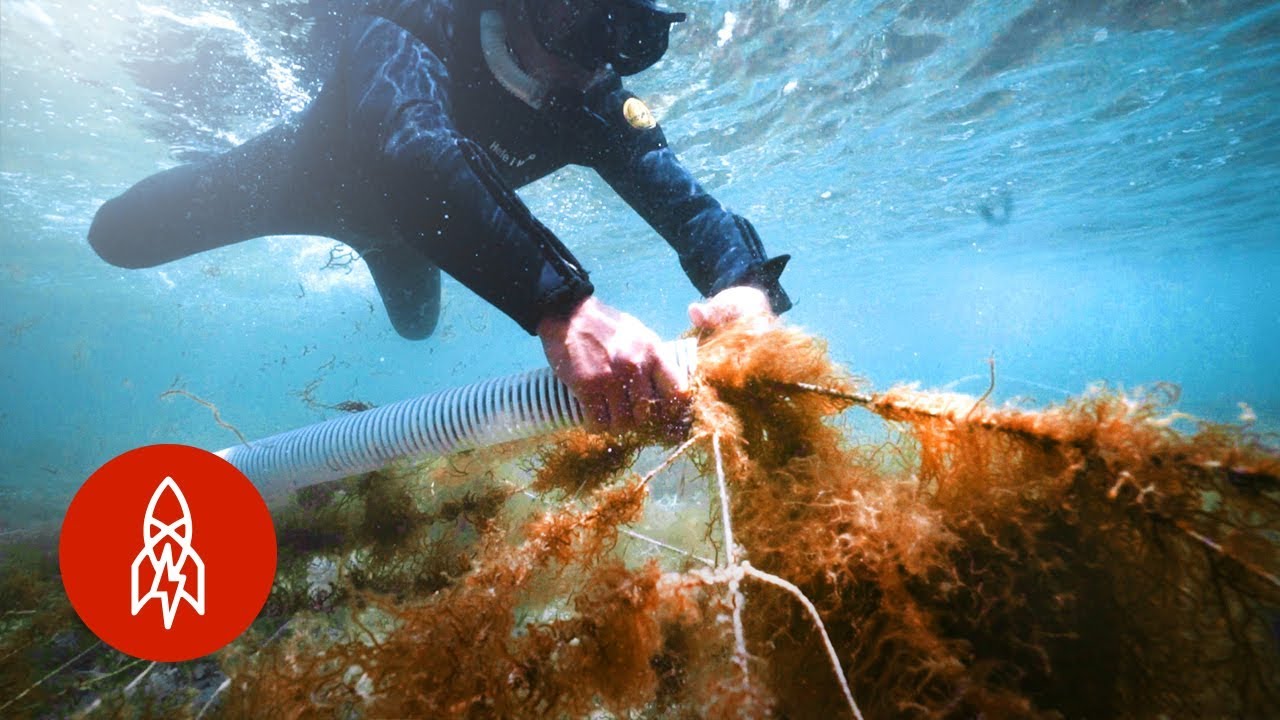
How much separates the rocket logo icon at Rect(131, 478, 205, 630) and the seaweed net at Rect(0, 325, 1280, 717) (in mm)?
365

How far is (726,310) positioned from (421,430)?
5.14ft

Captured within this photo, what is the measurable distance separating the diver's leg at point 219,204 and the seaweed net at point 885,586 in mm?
4870

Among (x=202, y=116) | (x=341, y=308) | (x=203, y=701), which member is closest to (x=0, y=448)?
(x=341, y=308)

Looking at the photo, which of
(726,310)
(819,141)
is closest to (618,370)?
(726,310)

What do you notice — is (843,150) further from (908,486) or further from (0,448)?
(0,448)

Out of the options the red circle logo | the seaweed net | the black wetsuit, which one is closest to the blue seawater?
the seaweed net

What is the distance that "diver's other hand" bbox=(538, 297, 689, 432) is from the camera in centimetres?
180

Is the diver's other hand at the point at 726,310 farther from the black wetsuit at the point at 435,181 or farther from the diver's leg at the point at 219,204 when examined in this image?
the diver's leg at the point at 219,204

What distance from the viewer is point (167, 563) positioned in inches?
85.6

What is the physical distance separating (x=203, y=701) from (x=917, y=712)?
104 inches

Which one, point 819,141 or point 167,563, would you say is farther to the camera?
point 819,141

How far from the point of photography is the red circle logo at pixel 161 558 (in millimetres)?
2141

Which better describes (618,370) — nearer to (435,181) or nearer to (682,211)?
(435,181)

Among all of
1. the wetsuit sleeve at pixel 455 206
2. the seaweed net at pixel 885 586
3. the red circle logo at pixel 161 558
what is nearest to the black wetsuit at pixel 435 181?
the wetsuit sleeve at pixel 455 206
